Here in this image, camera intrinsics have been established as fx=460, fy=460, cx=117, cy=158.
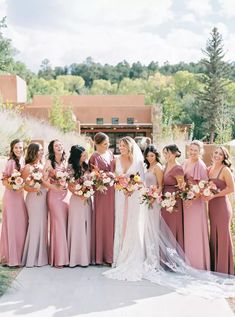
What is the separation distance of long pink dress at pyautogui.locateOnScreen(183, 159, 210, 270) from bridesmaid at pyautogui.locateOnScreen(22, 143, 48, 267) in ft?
6.93

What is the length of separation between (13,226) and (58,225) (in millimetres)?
678

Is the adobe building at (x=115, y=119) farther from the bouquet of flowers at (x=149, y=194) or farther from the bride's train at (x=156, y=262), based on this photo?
the bouquet of flowers at (x=149, y=194)

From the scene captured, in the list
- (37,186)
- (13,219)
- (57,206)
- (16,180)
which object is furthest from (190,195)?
(13,219)

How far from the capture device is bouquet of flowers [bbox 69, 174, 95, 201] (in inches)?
262

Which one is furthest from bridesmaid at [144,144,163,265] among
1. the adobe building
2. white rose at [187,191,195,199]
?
the adobe building

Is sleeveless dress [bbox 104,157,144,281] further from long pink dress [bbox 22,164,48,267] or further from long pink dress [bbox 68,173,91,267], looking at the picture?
long pink dress [bbox 22,164,48,267]

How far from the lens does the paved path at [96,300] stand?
16.8ft

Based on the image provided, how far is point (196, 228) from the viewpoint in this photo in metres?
6.50

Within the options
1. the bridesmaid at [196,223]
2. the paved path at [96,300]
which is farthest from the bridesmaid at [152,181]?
the paved path at [96,300]

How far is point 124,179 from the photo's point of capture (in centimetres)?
651

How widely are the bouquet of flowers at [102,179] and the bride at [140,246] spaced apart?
9.2 inches

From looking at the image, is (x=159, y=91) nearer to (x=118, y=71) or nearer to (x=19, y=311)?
(x=118, y=71)

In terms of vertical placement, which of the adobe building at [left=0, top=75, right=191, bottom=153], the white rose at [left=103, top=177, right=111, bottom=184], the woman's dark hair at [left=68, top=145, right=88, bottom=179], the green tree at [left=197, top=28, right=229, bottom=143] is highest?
the green tree at [left=197, top=28, right=229, bottom=143]

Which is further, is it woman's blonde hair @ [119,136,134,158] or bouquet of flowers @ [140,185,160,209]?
woman's blonde hair @ [119,136,134,158]
